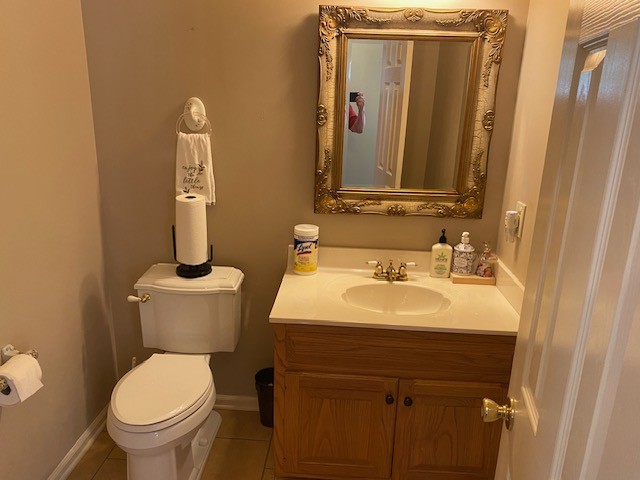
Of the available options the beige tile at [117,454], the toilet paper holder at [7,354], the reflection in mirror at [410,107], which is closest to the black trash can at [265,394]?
the beige tile at [117,454]

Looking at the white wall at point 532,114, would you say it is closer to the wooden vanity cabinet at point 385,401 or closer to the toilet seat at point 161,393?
the wooden vanity cabinet at point 385,401

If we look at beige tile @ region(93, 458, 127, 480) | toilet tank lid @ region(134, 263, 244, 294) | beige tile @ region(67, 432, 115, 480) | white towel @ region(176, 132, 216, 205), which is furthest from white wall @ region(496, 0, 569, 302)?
beige tile @ region(67, 432, 115, 480)

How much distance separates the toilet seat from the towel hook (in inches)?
36.8

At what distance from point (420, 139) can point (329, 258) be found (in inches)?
24.6

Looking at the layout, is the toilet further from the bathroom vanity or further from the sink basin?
the sink basin

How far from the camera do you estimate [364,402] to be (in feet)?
5.75

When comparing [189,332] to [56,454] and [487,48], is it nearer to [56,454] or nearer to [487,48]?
[56,454]

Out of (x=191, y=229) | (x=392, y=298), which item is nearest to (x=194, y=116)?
(x=191, y=229)

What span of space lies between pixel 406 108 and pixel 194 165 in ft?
2.90

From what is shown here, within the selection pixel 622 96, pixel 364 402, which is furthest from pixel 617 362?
pixel 364 402

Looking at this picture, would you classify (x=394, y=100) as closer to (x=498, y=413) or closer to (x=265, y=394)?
(x=498, y=413)

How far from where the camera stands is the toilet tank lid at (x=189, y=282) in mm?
1959

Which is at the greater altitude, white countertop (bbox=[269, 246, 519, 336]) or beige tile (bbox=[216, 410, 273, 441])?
white countertop (bbox=[269, 246, 519, 336])

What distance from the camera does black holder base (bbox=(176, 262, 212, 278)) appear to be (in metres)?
2.00
